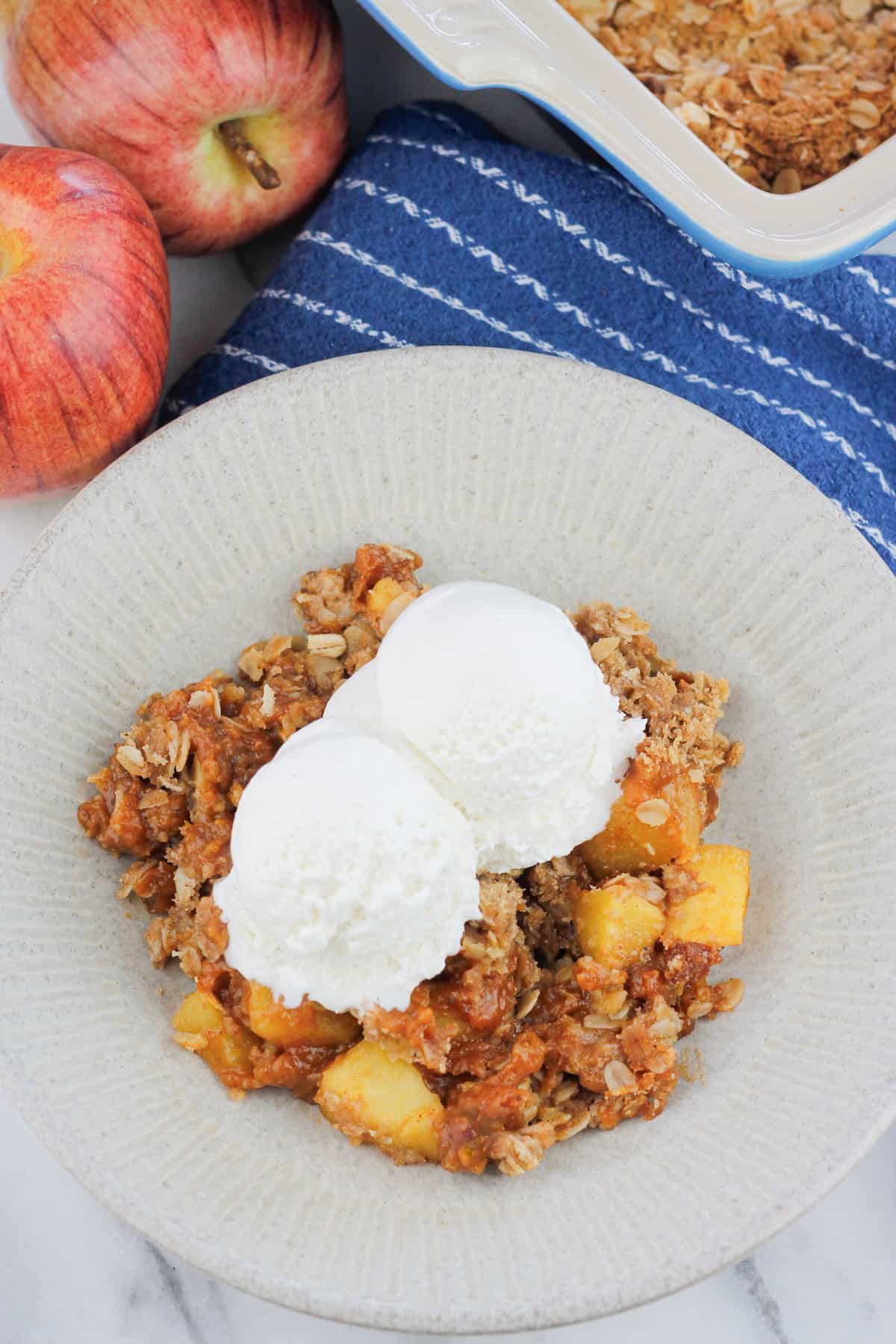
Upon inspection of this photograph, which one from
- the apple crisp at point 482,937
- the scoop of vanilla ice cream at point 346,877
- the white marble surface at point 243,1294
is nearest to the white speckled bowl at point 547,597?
the apple crisp at point 482,937

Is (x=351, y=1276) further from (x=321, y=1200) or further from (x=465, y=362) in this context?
(x=465, y=362)

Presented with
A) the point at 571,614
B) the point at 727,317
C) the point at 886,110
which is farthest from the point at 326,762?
the point at 886,110

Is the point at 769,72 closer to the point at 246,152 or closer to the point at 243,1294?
the point at 246,152

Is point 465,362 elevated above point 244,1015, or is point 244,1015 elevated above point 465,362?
point 465,362

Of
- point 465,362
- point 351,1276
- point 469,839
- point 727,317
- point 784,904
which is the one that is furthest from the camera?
point 727,317

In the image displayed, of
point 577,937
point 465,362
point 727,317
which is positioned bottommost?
point 577,937

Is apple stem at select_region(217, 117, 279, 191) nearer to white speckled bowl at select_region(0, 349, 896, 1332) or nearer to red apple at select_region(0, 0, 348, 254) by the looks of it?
red apple at select_region(0, 0, 348, 254)

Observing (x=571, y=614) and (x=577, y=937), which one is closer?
(x=577, y=937)
